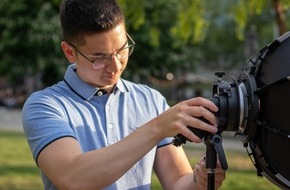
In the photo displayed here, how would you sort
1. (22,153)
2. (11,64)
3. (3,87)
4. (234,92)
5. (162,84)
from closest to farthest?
1. (234,92)
2. (22,153)
3. (11,64)
4. (162,84)
5. (3,87)

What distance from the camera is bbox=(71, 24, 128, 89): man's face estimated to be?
214cm

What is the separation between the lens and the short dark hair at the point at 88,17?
2145mm

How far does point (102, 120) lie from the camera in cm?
234

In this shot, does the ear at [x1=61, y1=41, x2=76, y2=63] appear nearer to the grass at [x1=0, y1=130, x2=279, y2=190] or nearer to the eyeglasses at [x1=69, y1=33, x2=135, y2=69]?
the eyeglasses at [x1=69, y1=33, x2=135, y2=69]

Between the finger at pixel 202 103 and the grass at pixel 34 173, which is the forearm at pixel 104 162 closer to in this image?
the finger at pixel 202 103

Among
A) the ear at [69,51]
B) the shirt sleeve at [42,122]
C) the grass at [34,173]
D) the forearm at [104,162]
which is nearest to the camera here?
the forearm at [104,162]

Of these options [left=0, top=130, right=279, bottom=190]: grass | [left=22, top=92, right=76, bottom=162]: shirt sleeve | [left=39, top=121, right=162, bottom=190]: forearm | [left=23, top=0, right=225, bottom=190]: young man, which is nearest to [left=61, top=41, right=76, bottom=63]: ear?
[left=23, top=0, right=225, bottom=190]: young man

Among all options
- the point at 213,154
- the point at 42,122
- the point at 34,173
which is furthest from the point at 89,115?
the point at 34,173

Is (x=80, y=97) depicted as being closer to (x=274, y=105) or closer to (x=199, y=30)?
(x=274, y=105)

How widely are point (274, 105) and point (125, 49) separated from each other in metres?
0.57

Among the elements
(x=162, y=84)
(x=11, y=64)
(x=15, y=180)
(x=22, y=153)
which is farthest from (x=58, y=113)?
(x=162, y=84)

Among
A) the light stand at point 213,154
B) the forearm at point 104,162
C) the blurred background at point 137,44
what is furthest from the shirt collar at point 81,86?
the blurred background at point 137,44

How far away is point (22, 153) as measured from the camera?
14109 millimetres

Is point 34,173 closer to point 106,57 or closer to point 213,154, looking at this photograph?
point 106,57
